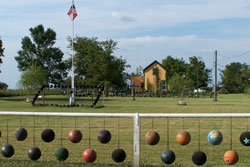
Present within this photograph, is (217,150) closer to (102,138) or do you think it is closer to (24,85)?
(102,138)

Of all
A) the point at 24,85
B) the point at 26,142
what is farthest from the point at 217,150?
the point at 24,85

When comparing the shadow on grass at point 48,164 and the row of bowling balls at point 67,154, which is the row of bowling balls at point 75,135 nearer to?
the row of bowling balls at point 67,154

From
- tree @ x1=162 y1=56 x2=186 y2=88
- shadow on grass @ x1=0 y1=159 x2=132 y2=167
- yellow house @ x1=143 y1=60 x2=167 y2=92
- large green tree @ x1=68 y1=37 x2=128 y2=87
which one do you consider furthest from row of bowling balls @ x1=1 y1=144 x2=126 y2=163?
tree @ x1=162 y1=56 x2=186 y2=88

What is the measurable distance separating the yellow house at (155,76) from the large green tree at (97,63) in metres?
5.20

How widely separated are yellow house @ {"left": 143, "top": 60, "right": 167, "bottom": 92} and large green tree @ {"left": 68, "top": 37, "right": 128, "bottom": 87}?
5.20m

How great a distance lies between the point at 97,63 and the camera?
61844 millimetres

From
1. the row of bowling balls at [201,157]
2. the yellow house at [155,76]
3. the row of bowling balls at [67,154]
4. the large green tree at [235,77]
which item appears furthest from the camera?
the large green tree at [235,77]

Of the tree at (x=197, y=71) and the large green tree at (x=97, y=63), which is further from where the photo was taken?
the tree at (x=197, y=71)

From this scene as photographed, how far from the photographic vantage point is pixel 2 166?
6.77m

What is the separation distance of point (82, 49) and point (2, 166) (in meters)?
61.7

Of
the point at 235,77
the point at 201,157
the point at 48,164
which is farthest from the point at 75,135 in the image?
the point at 235,77

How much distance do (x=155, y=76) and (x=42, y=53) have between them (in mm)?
23030

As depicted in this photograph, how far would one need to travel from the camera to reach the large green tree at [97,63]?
2415 inches

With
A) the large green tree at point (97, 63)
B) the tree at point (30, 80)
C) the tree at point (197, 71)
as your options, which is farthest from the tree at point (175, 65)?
the tree at point (30, 80)
